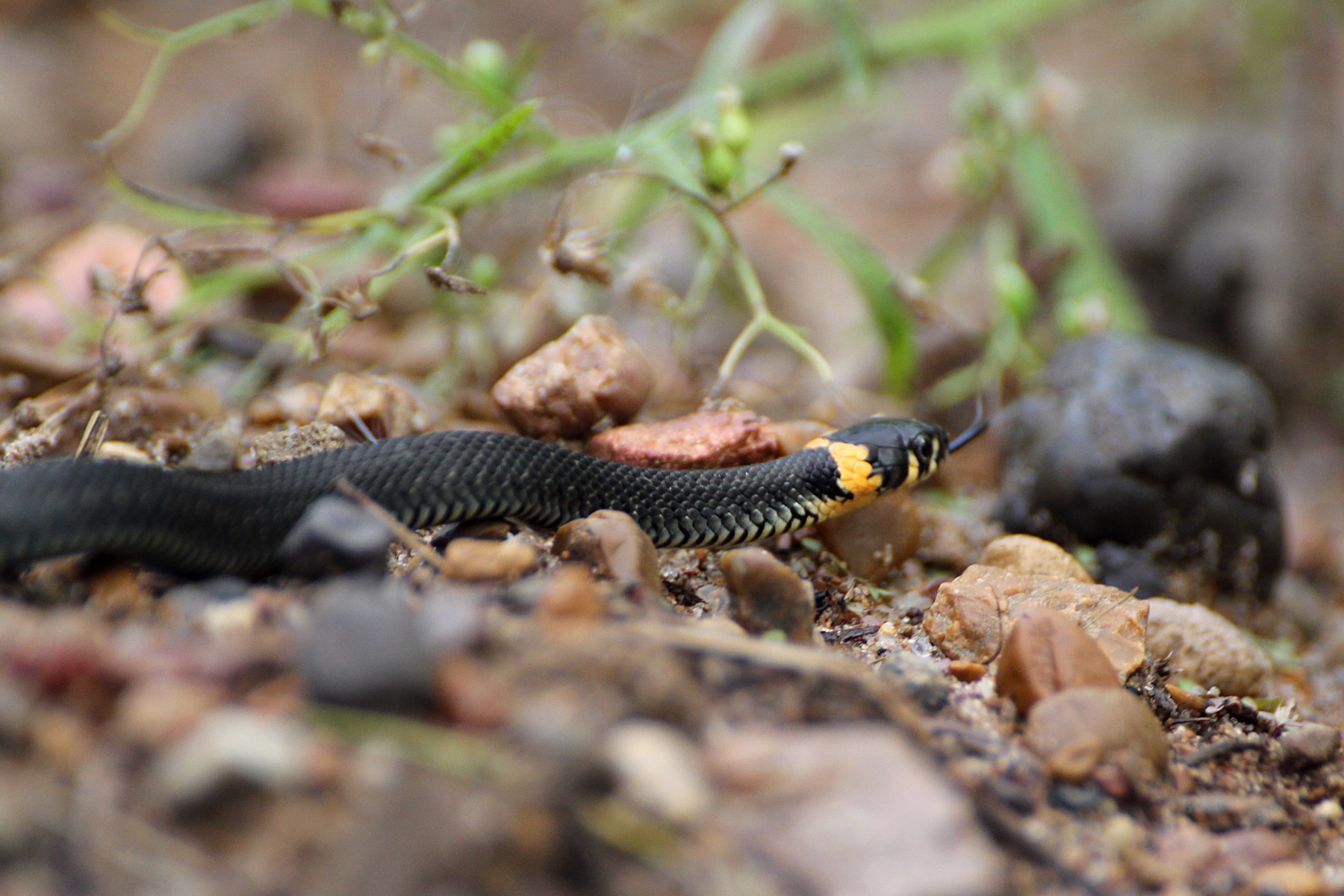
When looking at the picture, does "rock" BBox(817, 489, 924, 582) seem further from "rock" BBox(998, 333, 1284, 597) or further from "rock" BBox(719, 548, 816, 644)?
"rock" BBox(719, 548, 816, 644)

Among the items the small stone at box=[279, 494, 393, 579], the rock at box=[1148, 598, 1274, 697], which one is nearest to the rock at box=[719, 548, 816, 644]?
the small stone at box=[279, 494, 393, 579]

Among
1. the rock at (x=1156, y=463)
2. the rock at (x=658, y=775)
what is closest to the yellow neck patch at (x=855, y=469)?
the rock at (x=1156, y=463)

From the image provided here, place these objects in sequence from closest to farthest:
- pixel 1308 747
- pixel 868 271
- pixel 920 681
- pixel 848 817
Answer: pixel 848 817 < pixel 920 681 < pixel 1308 747 < pixel 868 271

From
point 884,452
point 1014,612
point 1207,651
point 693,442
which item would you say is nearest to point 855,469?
point 884,452

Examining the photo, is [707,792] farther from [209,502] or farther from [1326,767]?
[1326,767]

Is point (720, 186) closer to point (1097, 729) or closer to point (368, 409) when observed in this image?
point (368, 409)

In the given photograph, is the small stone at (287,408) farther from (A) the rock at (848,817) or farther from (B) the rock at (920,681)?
(A) the rock at (848,817)
